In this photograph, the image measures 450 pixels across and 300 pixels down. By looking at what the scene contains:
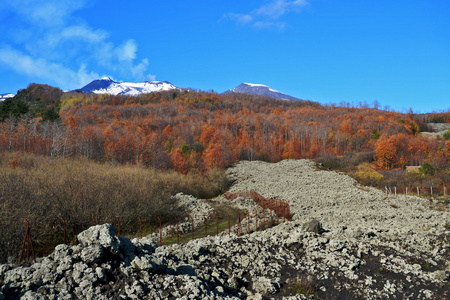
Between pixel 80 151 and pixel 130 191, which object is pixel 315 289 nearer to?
pixel 130 191

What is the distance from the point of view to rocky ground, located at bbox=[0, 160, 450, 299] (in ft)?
23.9

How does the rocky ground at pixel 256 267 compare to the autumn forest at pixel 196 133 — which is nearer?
the rocky ground at pixel 256 267

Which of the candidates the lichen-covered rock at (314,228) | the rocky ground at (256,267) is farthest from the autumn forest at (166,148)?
the lichen-covered rock at (314,228)

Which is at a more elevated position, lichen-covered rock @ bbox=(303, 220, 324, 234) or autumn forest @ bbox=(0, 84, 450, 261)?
autumn forest @ bbox=(0, 84, 450, 261)

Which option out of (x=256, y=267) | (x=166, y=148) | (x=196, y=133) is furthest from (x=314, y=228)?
(x=196, y=133)

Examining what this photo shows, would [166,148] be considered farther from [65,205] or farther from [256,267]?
[256,267]

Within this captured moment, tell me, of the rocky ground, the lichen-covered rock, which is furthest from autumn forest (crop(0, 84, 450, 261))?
the lichen-covered rock

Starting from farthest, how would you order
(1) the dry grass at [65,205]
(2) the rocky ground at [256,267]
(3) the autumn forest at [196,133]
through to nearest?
(3) the autumn forest at [196,133] < (1) the dry grass at [65,205] < (2) the rocky ground at [256,267]

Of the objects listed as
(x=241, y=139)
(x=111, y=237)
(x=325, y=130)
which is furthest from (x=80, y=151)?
(x=325, y=130)

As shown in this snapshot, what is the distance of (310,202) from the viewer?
98.5 ft

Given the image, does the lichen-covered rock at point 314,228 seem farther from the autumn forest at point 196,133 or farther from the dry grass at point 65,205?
the autumn forest at point 196,133

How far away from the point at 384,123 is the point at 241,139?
5908 cm

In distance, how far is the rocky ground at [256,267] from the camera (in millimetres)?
7270

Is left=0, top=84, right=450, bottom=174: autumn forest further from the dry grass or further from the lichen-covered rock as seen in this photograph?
the lichen-covered rock
